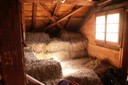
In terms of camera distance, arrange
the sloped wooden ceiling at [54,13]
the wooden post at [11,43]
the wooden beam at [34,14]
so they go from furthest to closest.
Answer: the wooden beam at [34,14] → the sloped wooden ceiling at [54,13] → the wooden post at [11,43]

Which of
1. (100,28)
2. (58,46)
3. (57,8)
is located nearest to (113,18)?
(100,28)

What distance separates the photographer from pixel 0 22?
0.66 metres

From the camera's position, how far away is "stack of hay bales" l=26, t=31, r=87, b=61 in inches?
175

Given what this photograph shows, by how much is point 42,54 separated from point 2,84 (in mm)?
3801

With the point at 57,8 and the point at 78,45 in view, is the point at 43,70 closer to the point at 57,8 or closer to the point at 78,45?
the point at 57,8

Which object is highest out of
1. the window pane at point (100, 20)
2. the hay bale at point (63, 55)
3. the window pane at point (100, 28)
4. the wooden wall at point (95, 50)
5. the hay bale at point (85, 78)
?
the window pane at point (100, 20)

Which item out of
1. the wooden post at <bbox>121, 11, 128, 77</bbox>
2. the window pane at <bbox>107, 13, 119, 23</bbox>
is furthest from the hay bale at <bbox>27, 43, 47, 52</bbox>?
the wooden post at <bbox>121, 11, 128, 77</bbox>

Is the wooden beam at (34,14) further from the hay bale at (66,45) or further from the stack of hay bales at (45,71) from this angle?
the stack of hay bales at (45,71)

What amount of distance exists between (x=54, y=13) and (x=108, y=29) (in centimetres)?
177

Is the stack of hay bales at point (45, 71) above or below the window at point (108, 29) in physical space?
below

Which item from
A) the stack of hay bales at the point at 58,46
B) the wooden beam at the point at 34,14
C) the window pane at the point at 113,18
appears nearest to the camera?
the window pane at the point at 113,18

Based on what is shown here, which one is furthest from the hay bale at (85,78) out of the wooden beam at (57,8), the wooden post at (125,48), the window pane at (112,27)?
the wooden beam at (57,8)

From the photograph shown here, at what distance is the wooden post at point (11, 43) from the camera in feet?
2.20

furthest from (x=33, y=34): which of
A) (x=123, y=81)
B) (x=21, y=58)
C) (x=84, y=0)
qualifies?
(x=21, y=58)
